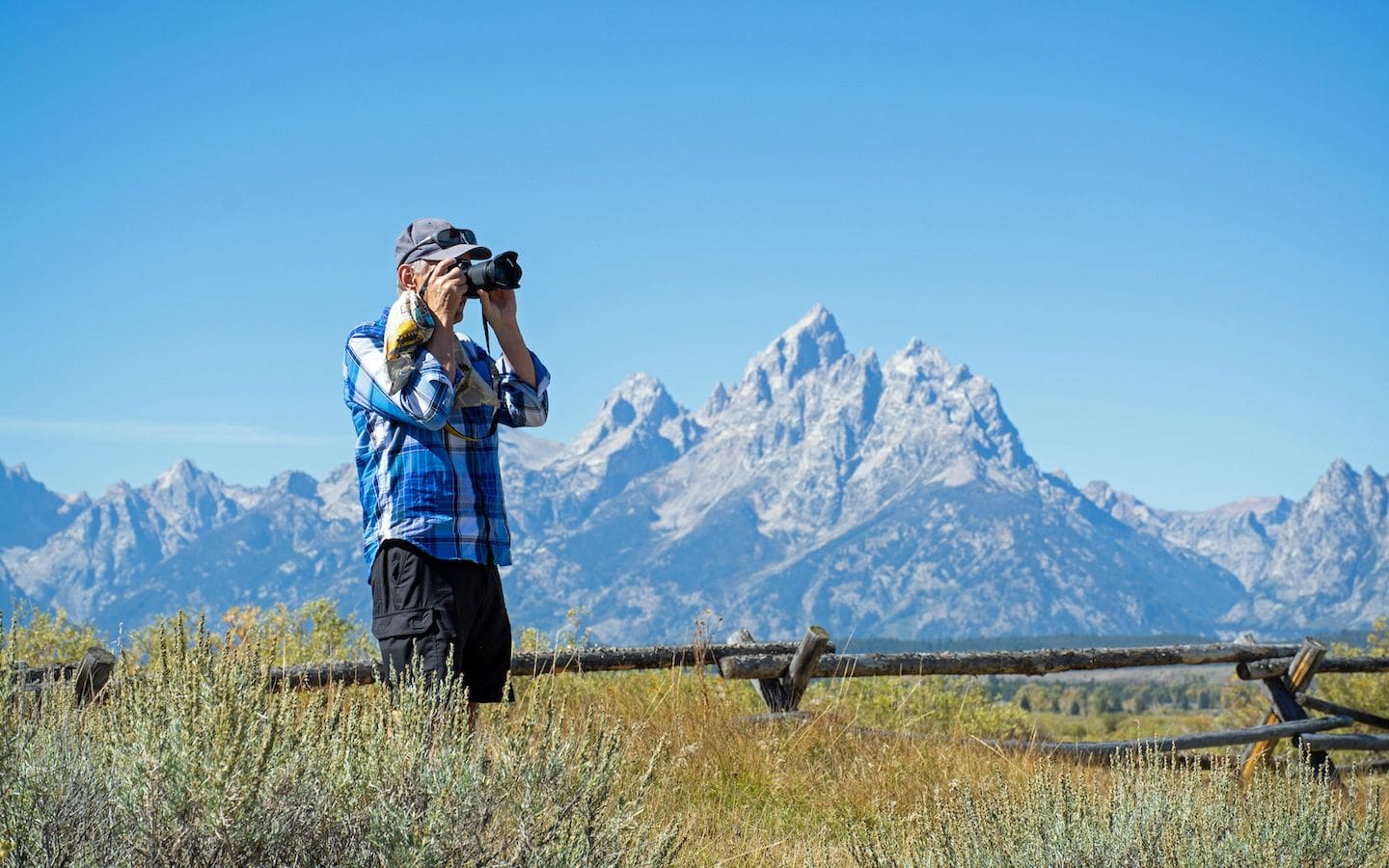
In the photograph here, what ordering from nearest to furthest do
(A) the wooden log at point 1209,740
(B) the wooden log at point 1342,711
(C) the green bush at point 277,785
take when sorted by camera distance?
(C) the green bush at point 277,785, (A) the wooden log at point 1209,740, (B) the wooden log at point 1342,711

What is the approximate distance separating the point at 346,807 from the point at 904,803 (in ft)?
9.35

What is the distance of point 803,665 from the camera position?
259 inches

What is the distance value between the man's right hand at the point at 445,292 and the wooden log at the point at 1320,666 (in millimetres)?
A: 7359

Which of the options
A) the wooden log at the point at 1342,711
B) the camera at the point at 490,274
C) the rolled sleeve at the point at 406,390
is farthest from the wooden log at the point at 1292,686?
the rolled sleeve at the point at 406,390

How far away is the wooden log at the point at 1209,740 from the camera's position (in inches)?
263

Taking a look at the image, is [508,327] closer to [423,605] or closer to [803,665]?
[423,605]

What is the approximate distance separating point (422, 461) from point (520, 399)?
457 mm

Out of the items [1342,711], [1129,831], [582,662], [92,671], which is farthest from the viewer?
[1342,711]

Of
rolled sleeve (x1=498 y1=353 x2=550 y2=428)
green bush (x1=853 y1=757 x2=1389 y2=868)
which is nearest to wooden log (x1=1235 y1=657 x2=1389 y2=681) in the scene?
green bush (x1=853 y1=757 x2=1389 y2=868)

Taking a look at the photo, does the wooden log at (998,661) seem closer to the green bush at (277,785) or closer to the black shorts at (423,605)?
the black shorts at (423,605)

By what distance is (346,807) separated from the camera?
7.72ft

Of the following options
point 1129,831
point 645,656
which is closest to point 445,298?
point 1129,831

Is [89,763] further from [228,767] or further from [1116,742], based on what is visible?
[1116,742]

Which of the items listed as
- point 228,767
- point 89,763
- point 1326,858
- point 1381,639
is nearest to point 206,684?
point 228,767
